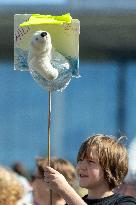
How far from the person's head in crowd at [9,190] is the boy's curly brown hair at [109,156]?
320mm

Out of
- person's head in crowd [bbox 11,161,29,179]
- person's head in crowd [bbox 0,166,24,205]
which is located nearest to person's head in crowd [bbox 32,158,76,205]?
person's head in crowd [bbox 0,166,24,205]

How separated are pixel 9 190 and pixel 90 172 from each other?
378 mm

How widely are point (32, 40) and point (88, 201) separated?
0.63m

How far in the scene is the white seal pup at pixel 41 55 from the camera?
322cm

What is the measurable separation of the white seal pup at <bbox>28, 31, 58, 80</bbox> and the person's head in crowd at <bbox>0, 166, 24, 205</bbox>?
45cm

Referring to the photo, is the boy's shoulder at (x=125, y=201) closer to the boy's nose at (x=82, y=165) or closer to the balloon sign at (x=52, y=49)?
the boy's nose at (x=82, y=165)

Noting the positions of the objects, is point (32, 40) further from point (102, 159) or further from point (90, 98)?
point (90, 98)

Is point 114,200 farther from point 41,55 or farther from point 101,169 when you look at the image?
point 41,55

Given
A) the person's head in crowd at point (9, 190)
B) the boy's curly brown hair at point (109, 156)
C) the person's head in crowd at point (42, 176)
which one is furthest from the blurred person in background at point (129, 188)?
the boy's curly brown hair at point (109, 156)

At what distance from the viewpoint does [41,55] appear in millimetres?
3285

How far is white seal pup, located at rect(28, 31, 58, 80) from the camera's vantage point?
322 centimetres

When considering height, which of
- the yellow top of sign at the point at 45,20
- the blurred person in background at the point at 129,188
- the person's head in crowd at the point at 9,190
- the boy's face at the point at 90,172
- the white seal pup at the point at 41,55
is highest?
the yellow top of sign at the point at 45,20

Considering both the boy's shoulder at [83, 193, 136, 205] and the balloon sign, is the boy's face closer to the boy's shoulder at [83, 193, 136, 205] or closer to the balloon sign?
the boy's shoulder at [83, 193, 136, 205]

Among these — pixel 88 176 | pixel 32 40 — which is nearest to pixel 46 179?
pixel 88 176
